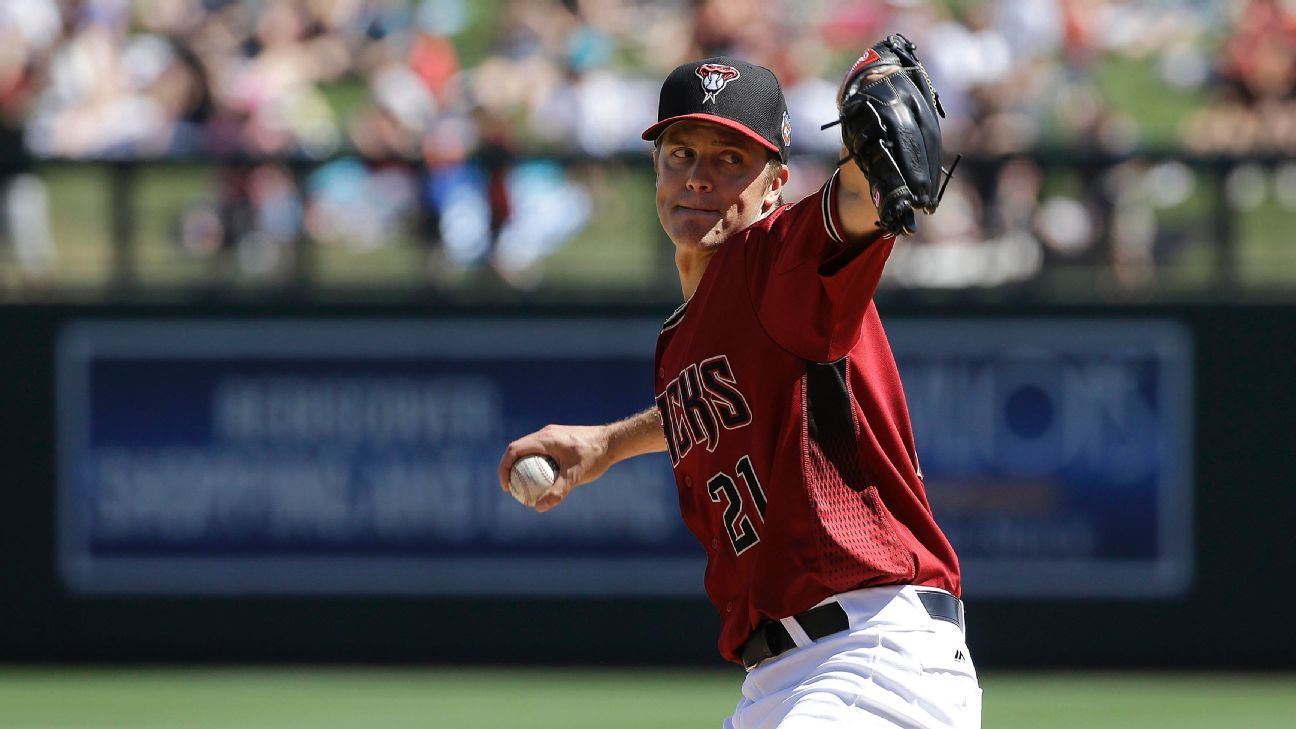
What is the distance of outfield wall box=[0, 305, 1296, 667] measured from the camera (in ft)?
29.6

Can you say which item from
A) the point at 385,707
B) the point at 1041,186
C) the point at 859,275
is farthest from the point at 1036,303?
the point at 859,275

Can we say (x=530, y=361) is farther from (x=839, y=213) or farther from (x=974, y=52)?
(x=839, y=213)

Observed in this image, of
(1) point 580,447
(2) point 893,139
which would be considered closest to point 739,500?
(1) point 580,447

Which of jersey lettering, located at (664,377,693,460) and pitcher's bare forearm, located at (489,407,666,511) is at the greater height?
jersey lettering, located at (664,377,693,460)

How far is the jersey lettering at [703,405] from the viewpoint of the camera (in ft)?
11.6

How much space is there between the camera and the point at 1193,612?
902 cm

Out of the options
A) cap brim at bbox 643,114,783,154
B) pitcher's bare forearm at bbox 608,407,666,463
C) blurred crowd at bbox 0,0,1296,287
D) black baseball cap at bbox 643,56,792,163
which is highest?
blurred crowd at bbox 0,0,1296,287

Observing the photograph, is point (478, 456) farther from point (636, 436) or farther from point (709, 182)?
point (709, 182)

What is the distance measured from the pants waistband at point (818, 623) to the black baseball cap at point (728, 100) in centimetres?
91

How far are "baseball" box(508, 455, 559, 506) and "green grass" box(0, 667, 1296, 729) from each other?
12.8 ft

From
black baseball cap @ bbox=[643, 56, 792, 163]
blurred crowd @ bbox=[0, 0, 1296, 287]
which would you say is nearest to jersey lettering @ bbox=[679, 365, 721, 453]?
black baseball cap @ bbox=[643, 56, 792, 163]

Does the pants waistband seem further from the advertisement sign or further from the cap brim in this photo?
the advertisement sign

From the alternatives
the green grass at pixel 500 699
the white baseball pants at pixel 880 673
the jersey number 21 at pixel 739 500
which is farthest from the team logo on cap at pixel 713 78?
the green grass at pixel 500 699

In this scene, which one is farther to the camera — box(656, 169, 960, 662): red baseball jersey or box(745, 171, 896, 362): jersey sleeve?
box(656, 169, 960, 662): red baseball jersey
